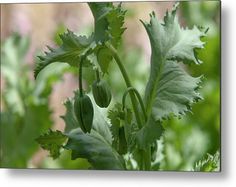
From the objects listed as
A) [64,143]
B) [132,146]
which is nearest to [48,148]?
[64,143]

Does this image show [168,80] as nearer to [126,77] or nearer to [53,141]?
[126,77]

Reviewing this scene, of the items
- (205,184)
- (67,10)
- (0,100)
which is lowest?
(205,184)

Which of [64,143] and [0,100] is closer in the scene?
[64,143]

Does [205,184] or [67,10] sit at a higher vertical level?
[67,10]

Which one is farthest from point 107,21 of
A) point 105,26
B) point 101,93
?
point 101,93

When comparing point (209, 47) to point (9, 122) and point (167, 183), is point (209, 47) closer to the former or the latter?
point (167, 183)

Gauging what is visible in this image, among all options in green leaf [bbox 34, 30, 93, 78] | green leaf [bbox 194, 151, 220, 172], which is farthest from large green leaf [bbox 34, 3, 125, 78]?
green leaf [bbox 194, 151, 220, 172]
